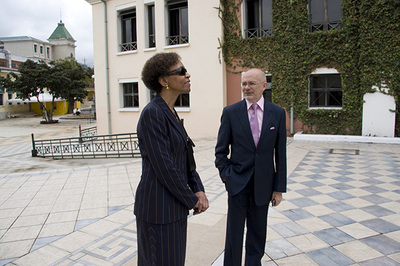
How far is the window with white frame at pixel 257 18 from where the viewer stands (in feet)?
41.6

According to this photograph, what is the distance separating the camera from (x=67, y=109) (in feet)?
146

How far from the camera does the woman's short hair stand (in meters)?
2.00

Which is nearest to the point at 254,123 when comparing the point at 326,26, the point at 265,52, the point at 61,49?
the point at 265,52

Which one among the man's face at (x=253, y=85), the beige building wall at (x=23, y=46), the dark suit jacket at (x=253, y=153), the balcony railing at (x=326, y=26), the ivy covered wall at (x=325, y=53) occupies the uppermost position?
the beige building wall at (x=23, y=46)

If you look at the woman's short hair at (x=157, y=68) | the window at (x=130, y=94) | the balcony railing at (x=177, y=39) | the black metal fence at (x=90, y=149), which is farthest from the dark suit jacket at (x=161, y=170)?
the window at (x=130, y=94)

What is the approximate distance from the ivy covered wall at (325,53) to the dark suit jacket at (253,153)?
10240mm

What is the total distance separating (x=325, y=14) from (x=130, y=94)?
33.1ft

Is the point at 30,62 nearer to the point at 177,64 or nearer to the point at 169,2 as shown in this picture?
the point at 169,2

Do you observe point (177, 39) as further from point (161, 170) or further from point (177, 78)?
point (161, 170)

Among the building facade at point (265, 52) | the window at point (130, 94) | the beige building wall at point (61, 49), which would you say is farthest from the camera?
the beige building wall at point (61, 49)

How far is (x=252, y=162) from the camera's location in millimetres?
2484

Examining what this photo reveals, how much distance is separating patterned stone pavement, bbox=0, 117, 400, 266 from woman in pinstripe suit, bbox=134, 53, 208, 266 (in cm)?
120

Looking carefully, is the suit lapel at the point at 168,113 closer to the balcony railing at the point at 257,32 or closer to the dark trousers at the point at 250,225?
the dark trousers at the point at 250,225

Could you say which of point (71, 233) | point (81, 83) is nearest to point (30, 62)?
point (81, 83)
